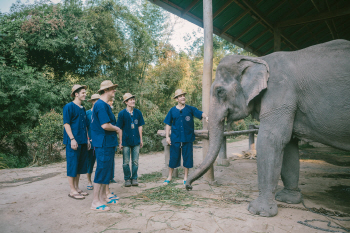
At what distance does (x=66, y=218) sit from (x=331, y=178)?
5.17 meters

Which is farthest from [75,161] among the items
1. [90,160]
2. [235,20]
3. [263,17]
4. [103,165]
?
[263,17]

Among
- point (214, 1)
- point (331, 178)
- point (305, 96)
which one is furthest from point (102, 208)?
point (214, 1)

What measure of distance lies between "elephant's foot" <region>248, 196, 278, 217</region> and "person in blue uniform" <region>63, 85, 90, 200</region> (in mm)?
2703

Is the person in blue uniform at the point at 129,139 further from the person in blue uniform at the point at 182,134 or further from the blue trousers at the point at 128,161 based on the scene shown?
the person in blue uniform at the point at 182,134

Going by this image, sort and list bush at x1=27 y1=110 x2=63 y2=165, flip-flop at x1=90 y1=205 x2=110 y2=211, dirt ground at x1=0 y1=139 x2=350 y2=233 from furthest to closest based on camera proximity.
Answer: bush at x1=27 y1=110 x2=63 y2=165 → flip-flop at x1=90 y1=205 x2=110 y2=211 → dirt ground at x1=0 y1=139 x2=350 y2=233

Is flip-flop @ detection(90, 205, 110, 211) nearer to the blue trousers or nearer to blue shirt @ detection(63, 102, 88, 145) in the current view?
blue shirt @ detection(63, 102, 88, 145)

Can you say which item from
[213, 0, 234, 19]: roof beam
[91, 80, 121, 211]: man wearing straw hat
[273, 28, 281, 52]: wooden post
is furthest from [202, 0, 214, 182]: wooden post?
[273, 28, 281, 52]: wooden post

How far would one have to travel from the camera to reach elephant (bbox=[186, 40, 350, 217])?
276 cm

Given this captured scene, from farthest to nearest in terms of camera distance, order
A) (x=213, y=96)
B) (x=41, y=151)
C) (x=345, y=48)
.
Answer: (x=41, y=151), (x=213, y=96), (x=345, y=48)

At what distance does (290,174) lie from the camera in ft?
11.4

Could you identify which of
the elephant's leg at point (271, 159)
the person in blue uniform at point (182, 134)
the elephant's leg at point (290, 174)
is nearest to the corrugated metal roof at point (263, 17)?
the person in blue uniform at point (182, 134)

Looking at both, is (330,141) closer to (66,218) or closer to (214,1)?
(66,218)

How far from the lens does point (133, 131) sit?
4656 millimetres

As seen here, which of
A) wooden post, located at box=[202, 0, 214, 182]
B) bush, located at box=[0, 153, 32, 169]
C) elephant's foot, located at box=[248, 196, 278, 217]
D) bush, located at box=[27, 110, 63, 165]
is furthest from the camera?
bush, located at box=[0, 153, 32, 169]
